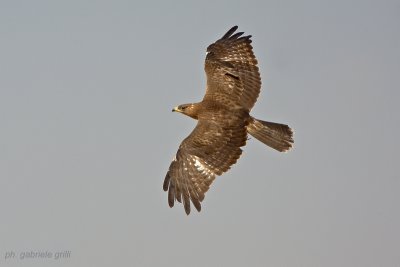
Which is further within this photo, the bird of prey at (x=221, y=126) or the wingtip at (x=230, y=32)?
the wingtip at (x=230, y=32)

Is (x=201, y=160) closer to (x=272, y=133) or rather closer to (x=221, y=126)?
(x=221, y=126)

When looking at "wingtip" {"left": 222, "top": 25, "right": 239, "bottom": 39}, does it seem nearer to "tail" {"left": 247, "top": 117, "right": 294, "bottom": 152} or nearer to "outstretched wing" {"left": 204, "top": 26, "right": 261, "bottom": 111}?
"outstretched wing" {"left": 204, "top": 26, "right": 261, "bottom": 111}

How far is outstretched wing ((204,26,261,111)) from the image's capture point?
1920 cm

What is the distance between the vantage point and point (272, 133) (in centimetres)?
1847

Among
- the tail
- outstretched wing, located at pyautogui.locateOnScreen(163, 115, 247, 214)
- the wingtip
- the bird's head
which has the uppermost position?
the wingtip

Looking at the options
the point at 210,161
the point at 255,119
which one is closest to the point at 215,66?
the point at 255,119

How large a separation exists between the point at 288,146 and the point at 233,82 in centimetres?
218

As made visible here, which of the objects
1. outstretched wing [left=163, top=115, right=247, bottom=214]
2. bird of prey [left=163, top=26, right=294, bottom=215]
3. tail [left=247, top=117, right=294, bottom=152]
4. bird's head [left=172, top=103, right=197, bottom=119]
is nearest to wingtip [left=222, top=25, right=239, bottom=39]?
bird of prey [left=163, top=26, right=294, bottom=215]

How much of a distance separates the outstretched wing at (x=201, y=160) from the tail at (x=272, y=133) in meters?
0.41

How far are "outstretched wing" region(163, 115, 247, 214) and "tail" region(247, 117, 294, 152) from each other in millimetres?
409

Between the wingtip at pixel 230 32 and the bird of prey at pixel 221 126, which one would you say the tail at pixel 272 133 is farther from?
the wingtip at pixel 230 32

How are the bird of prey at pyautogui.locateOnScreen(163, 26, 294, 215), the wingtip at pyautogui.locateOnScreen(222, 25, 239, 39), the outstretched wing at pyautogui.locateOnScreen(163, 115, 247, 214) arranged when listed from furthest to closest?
1. the wingtip at pyautogui.locateOnScreen(222, 25, 239, 39)
2. the bird of prey at pyautogui.locateOnScreen(163, 26, 294, 215)
3. the outstretched wing at pyautogui.locateOnScreen(163, 115, 247, 214)

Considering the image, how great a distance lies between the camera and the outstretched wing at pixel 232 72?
63.0ft

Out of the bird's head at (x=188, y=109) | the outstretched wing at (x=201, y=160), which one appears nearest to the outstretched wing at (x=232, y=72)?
the bird's head at (x=188, y=109)
